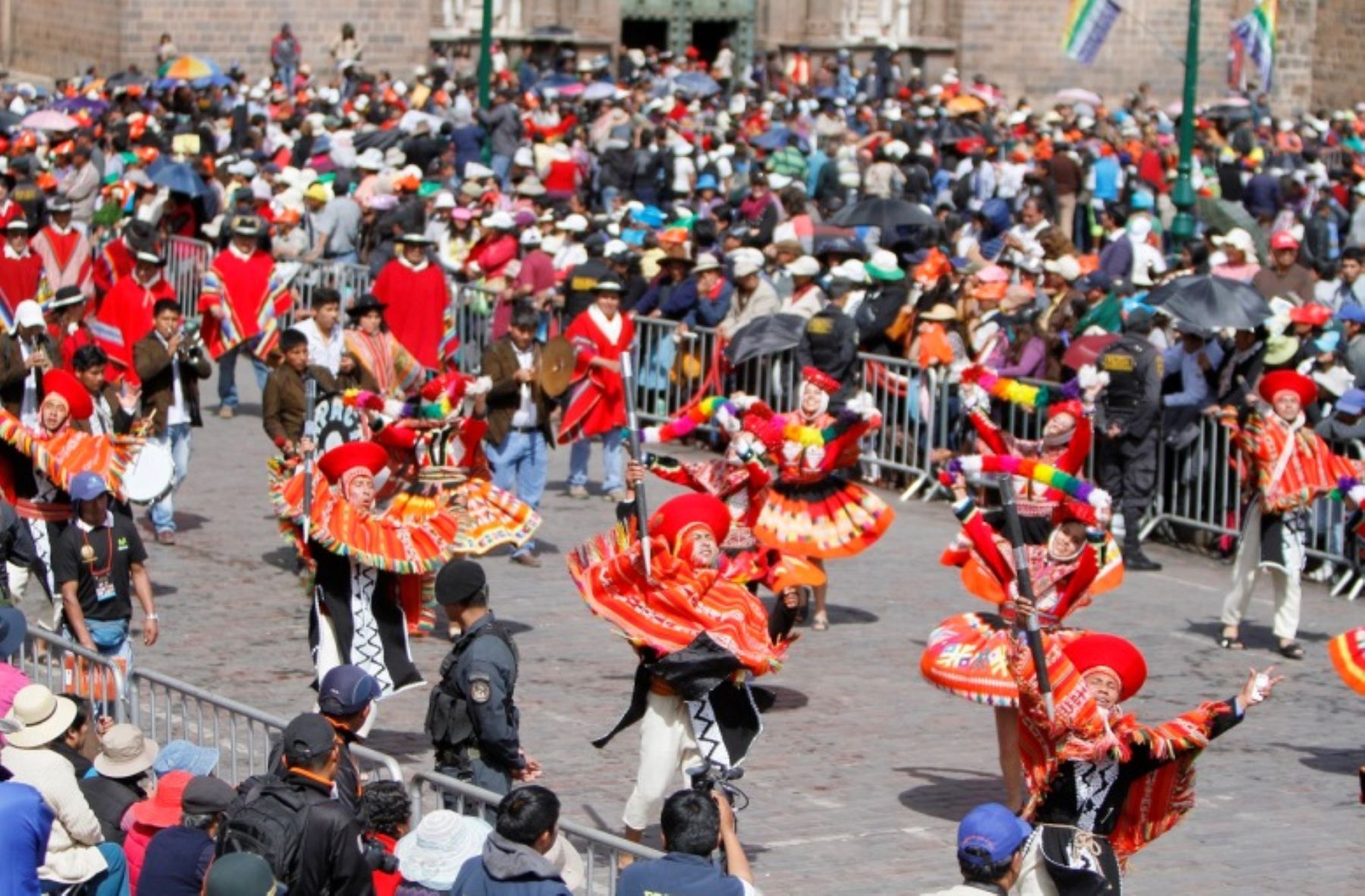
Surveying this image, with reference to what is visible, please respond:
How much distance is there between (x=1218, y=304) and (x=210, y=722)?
9.06m

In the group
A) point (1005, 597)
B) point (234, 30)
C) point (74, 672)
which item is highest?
point (234, 30)

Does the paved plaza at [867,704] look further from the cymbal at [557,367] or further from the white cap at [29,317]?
the white cap at [29,317]

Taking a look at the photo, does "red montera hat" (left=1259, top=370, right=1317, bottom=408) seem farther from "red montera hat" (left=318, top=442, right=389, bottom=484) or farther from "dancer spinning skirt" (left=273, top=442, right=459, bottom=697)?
"red montera hat" (left=318, top=442, right=389, bottom=484)

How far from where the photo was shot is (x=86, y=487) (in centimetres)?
1298

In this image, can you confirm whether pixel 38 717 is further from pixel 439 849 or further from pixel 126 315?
pixel 126 315

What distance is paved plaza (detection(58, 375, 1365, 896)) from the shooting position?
11922mm

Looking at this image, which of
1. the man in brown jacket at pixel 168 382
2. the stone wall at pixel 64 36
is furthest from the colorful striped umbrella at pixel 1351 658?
the stone wall at pixel 64 36

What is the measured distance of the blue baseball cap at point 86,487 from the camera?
1297cm

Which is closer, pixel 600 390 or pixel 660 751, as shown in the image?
pixel 660 751

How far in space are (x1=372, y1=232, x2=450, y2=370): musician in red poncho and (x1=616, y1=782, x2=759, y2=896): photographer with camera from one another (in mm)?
12706

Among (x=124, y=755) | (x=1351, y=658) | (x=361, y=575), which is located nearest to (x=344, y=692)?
(x=124, y=755)

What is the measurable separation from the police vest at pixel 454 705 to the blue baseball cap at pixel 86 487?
2.92m

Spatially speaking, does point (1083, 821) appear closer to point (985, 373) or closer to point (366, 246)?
point (985, 373)

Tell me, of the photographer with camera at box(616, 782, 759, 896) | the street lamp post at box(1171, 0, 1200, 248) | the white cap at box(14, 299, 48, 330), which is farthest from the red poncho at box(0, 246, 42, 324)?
the photographer with camera at box(616, 782, 759, 896)
